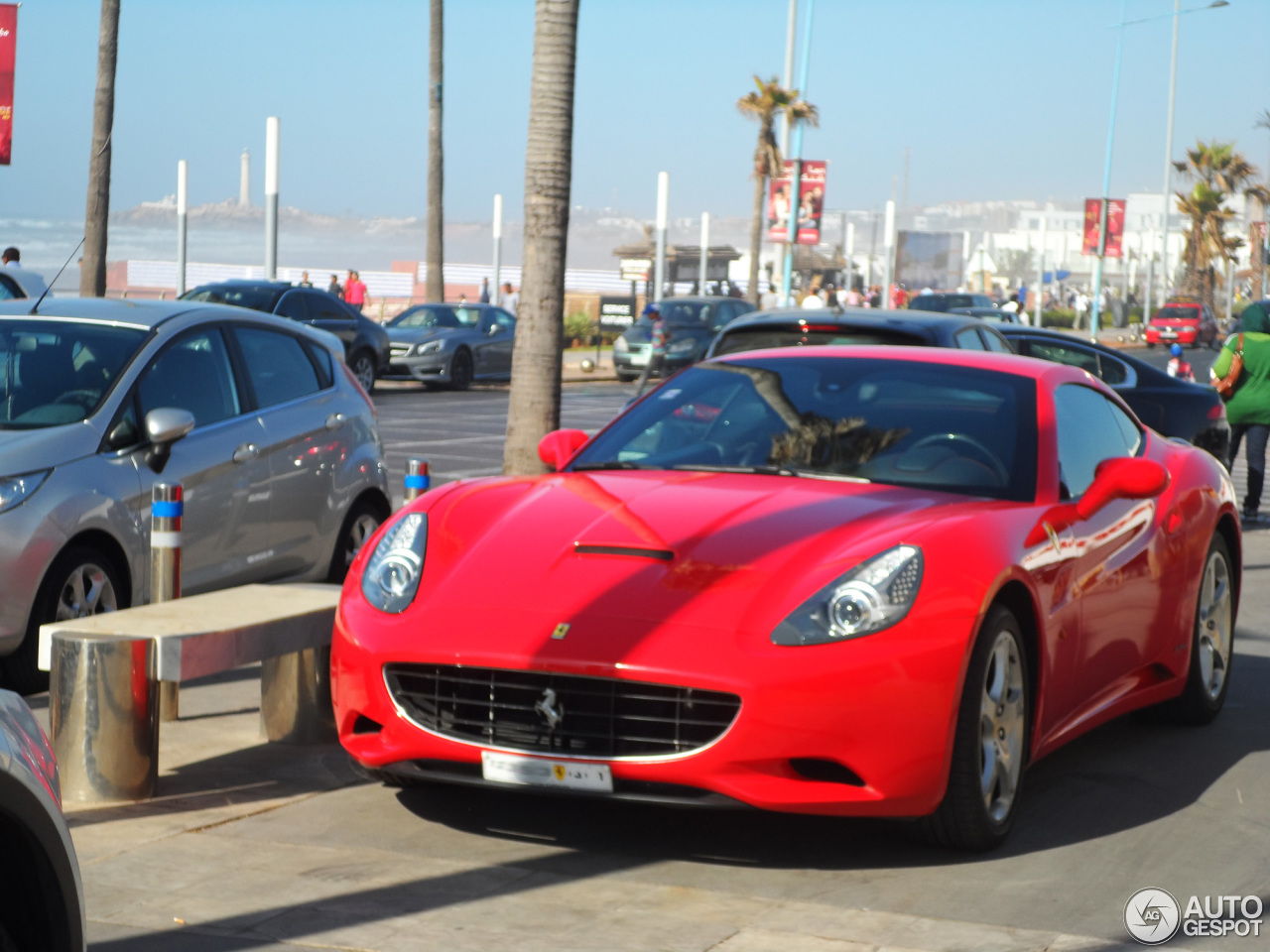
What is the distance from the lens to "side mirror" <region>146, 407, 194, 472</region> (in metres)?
7.14

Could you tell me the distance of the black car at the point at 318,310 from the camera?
24734 millimetres

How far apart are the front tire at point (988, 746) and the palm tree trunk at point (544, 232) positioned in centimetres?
552

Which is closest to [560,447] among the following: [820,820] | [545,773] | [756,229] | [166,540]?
[166,540]

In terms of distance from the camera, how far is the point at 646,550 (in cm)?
504

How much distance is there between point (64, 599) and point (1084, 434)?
402cm

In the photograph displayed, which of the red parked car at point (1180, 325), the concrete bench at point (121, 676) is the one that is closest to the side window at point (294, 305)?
the concrete bench at point (121, 676)

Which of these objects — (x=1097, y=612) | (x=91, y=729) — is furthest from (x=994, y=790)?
(x=91, y=729)

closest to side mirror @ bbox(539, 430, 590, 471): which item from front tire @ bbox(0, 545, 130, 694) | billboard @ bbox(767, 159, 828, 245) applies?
front tire @ bbox(0, 545, 130, 694)

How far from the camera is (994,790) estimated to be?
5.11 metres

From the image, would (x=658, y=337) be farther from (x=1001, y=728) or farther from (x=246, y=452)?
(x=1001, y=728)

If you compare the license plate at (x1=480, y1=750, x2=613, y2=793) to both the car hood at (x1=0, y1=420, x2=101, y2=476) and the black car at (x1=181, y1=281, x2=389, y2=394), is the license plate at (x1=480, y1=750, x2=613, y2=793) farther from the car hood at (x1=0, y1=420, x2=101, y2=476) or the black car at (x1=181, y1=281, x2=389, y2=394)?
the black car at (x1=181, y1=281, x2=389, y2=394)

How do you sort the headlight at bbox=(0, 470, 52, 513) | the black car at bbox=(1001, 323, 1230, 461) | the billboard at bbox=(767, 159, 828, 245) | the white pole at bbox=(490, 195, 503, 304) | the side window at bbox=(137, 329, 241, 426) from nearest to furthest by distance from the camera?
the headlight at bbox=(0, 470, 52, 513) < the side window at bbox=(137, 329, 241, 426) < the black car at bbox=(1001, 323, 1230, 461) < the billboard at bbox=(767, 159, 828, 245) < the white pole at bbox=(490, 195, 503, 304)

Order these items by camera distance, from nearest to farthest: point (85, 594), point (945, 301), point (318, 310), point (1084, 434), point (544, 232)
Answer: point (1084, 434), point (85, 594), point (544, 232), point (318, 310), point (945, 301)

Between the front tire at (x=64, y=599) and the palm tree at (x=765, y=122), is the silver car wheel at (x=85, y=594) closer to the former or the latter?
the front tire at (x=64, y=599)
